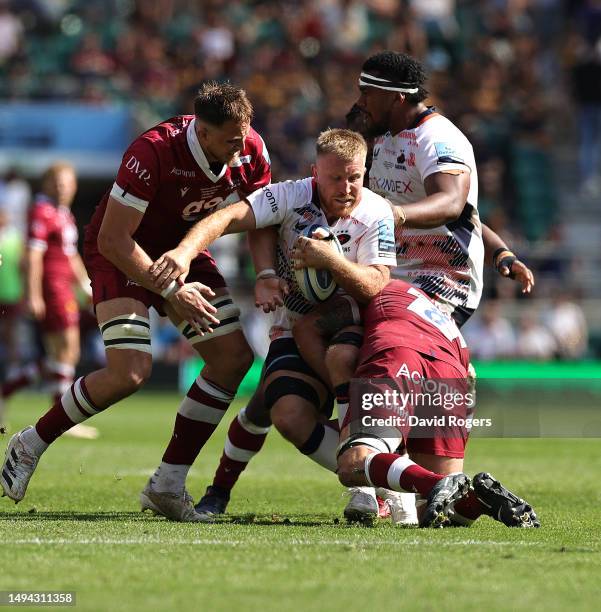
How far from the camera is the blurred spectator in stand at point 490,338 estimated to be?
67.1 ft

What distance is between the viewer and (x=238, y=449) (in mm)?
7859

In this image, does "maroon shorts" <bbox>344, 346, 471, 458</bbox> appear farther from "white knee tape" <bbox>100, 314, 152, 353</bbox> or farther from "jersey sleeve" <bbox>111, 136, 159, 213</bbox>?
"jersey sleeve" <bbox>111, 136, 159, 213</bbox>

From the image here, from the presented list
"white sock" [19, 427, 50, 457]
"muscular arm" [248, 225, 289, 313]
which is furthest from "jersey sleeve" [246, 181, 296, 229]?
"white sock" [19, 427, 50, 457]

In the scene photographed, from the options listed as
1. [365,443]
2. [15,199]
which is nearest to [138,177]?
[365,443]

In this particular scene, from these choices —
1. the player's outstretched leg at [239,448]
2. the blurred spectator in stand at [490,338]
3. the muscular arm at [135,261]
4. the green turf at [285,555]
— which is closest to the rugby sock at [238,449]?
the player's outstretched leg at [239,448]

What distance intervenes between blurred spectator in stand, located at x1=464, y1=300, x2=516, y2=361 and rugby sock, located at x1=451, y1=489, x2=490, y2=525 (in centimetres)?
1365

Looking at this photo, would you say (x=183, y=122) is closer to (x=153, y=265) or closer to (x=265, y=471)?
(x=153, y=265)

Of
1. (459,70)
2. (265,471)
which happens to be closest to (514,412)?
(265,471)

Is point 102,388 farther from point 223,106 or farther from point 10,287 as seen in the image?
point 10,287

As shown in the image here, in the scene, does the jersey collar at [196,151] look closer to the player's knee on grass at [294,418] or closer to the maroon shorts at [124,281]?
the maroon shorts at [124,281]

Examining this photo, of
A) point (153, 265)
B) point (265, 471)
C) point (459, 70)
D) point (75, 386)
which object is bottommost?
point (265, 471)

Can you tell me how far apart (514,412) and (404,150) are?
8.00 feet

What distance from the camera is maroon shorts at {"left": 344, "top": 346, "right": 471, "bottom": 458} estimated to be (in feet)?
22.3

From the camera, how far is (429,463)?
6992 millimetres
